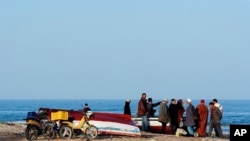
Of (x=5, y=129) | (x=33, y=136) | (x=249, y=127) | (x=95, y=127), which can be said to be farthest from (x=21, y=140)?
(x=249, y=127)

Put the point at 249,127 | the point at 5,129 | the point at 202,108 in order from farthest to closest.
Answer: the point at 5,129 < the point at 202,108 < the point at 249,127

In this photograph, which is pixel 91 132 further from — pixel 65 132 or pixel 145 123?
pixel 145 123

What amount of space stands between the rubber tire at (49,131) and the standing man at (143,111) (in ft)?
16.0

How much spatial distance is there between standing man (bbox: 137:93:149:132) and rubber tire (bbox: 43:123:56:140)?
4.87 meters

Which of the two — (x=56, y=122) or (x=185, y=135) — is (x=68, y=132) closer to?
(x=56, y=122)

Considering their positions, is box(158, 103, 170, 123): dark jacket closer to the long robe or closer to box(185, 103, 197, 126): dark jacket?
box(185, 103, 197, 126): dark jacket

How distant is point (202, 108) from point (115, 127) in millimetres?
3816

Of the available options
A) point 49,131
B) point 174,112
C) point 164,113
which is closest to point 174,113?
point 174,112

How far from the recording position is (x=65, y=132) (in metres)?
28.2

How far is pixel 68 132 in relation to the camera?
92.6 ft

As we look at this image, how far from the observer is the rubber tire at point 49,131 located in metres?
28.3

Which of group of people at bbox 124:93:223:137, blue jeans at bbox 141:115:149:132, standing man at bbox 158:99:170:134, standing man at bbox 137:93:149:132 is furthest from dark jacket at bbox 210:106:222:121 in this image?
blue jeans at bbox 141:115:149:132

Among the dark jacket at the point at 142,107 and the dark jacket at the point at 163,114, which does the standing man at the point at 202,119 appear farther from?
the dark jacket at the point at 142,107

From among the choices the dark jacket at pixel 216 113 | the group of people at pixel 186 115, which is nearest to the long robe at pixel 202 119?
the group of people at pixel 186 115
